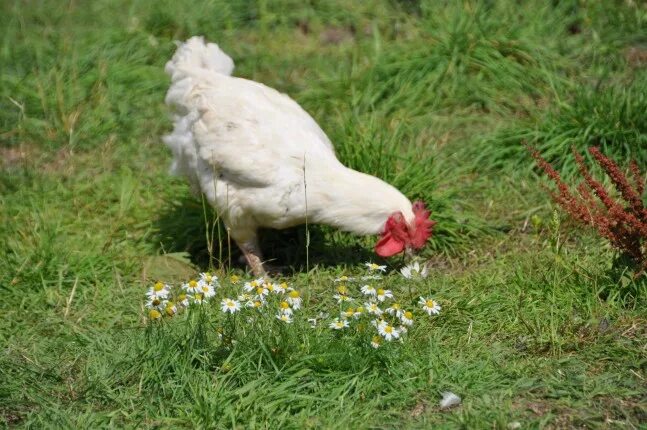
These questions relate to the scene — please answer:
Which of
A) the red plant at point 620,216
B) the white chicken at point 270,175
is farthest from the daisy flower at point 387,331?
the red plant at point 620,216

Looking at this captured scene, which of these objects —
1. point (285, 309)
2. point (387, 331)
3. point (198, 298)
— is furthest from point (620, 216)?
point (198, 298)

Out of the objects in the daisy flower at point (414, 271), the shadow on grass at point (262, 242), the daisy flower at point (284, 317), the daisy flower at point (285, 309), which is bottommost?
the shadow on grass at point (262, 242)

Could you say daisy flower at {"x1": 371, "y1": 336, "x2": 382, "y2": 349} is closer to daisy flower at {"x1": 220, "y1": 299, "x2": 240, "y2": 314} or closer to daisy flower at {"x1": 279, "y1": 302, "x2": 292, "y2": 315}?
daisy flower at {"x1": 279, "y1": 302, "x2": 292, "y2": 315}

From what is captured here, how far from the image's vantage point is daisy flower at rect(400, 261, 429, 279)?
4.61 meters

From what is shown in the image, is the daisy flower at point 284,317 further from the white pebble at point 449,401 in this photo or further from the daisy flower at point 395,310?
the white pebble at point 449,401

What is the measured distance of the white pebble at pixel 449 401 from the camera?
3.81 metres

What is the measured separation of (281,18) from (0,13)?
2.41 meters

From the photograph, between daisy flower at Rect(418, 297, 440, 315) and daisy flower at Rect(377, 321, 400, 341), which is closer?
daisy flower at Rect(377, 321, 400, 341)

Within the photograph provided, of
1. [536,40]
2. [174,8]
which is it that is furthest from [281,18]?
[536,40]

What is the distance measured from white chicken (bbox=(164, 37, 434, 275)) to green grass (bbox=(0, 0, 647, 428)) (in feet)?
1.19

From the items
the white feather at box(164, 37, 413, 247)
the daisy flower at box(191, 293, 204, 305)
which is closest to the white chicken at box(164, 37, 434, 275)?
the white feather at box(164, 37, 413, 247)

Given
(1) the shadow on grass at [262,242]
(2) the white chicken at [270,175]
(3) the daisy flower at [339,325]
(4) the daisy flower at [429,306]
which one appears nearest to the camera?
(3) the daisy flower at [339,325]

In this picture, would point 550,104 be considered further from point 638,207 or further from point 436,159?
point 638,207

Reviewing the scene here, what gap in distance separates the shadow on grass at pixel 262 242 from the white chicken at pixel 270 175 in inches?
11.7
